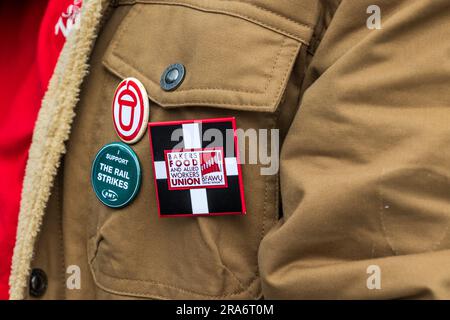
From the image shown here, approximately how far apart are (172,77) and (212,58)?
6 centimetres

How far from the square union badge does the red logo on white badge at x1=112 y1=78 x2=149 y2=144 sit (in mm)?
24

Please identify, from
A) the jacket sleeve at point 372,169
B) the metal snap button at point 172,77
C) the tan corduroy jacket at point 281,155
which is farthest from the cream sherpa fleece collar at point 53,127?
the jacket sleeve at point 372,169

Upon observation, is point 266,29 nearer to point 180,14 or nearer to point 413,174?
point 180,14

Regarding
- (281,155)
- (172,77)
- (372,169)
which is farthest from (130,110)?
(372,169)

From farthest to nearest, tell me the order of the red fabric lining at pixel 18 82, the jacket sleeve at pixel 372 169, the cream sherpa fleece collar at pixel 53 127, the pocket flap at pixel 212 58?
the red fabric lining at pixel 18 82 < the cream sherpa fleece collar at pixel 53 127 < the pocket flap at pixel 212 58 < the jacket sleeve at pixel 372 169

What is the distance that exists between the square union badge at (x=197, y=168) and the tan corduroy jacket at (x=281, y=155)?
0.02 m

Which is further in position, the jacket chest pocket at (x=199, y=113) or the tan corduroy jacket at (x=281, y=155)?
the jacket chest pocket at (x=199, y=113)

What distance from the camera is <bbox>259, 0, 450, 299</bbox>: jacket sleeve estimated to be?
764mm

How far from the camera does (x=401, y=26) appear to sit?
80cm

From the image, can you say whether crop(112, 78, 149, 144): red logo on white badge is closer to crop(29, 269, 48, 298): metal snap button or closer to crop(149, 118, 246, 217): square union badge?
crop(149, 118, 246, 217): square union badge

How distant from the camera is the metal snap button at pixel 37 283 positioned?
109 cm

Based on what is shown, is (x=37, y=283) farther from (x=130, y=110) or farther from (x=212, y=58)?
(x=212, y=58)

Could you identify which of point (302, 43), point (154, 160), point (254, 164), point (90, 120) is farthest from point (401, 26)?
point (90, 120)

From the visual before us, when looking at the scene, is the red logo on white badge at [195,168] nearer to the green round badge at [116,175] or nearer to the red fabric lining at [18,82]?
the green round badge at [116,175]
